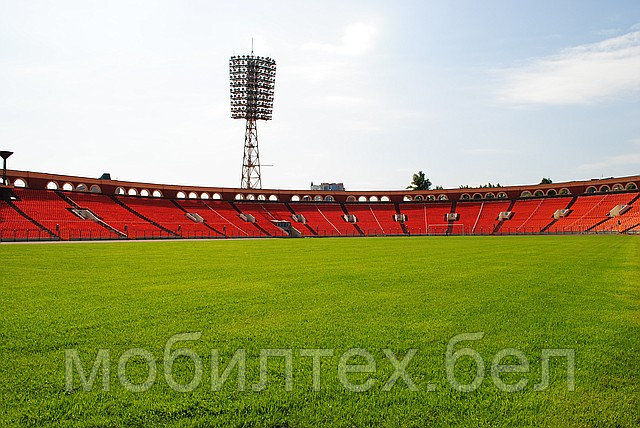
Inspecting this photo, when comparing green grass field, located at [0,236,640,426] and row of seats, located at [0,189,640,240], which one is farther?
row of seats, located at [0,189,640,240]

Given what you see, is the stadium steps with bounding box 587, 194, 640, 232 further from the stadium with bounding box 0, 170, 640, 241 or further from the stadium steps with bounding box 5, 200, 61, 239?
the stadium steps with bounding box 5, 200, 61, 239

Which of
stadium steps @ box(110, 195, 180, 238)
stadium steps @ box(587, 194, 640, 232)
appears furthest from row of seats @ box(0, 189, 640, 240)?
stadium steps @ box(587, 194, 640, 232)

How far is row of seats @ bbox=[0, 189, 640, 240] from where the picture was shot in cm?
4253

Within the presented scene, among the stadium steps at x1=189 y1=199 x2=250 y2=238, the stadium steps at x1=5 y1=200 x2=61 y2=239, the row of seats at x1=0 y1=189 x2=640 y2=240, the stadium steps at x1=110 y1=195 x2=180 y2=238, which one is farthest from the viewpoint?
the stadium steps at x1=189 y1=199 x2=250 y2=238

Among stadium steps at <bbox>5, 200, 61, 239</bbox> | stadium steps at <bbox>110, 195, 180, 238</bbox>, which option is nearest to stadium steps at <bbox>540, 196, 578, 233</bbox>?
stadium steps at <bbox>110, 195, 180, 238</bbox>

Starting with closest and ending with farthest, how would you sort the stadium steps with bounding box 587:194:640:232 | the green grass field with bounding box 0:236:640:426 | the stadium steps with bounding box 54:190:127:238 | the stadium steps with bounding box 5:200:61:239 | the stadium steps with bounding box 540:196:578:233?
1. the green grass field with bounding box 0:236:640:426
2. the stadium steps with bounding box 5:200:61:239
3. the stadium steps with bounding box 54:190:127:238
4. the stadium steps with bounding box 587:194:640:232
5. the stadium steps with bounding box 540:196:578:233

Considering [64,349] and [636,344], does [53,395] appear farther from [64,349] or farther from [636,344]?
[636,344]

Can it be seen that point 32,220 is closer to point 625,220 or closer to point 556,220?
point 556,220

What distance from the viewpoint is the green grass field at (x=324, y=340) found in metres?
3.14

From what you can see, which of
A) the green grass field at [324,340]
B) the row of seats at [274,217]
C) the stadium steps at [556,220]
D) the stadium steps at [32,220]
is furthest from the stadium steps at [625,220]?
the stadium steps at [32,220]

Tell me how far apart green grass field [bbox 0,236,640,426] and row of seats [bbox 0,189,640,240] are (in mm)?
35699

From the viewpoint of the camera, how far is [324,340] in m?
4.96

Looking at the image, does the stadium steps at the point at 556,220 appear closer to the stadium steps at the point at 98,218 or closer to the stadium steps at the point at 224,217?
the stadium steps at the point at 224,217

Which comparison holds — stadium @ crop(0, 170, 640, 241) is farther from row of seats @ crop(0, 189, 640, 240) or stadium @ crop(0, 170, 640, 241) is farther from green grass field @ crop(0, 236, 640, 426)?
green grass field @ crop(0, 236, 640, 426)
